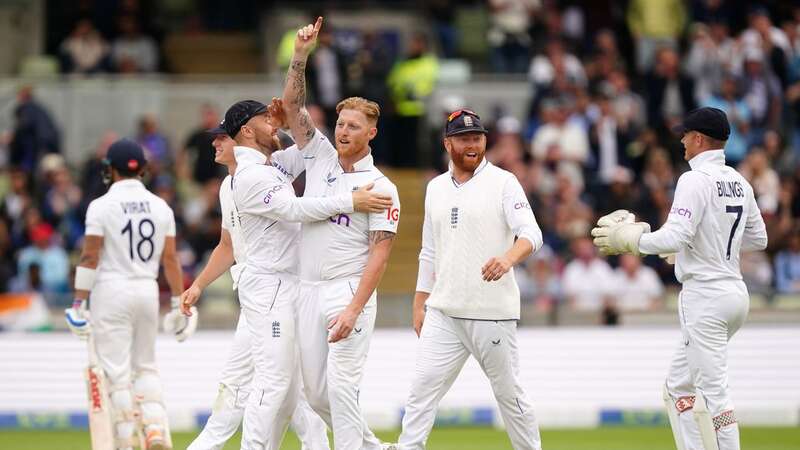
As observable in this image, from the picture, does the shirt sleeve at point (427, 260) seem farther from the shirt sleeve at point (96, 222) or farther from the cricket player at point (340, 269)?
the shirt sleeve at point (96, 222)

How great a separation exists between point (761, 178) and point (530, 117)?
3.66 metres

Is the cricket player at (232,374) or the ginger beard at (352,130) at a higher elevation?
the ginger beard at (352,130)

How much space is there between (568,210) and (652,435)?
5.70 m

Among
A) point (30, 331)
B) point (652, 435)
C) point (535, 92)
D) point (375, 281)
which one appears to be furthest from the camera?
point (535, 92)

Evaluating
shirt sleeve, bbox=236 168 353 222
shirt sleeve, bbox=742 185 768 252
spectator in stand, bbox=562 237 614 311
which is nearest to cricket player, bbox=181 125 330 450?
shirt sleeve, bbox=236 168 353 222

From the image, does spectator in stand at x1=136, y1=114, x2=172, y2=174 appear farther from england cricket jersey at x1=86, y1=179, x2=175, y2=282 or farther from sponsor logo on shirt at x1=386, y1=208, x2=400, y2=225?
sponsor logo on shirt at x1=386, y1=208, x2=400, y2=225

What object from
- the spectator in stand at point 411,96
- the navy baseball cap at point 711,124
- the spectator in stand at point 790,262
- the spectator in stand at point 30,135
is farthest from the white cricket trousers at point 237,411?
the spectator in stand at point 30,135

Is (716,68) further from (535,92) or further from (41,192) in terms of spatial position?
(41,192)

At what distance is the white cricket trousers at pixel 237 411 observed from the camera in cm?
1134

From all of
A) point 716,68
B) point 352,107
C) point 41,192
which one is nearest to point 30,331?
point 41,192

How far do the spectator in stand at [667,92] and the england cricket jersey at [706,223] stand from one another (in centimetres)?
1205

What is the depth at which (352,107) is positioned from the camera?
1083cm

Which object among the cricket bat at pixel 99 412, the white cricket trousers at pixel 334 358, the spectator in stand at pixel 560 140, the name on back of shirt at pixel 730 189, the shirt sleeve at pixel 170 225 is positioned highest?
the spectator in stand at pixel 560 140

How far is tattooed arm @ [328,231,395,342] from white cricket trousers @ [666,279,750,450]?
7.41 feet
